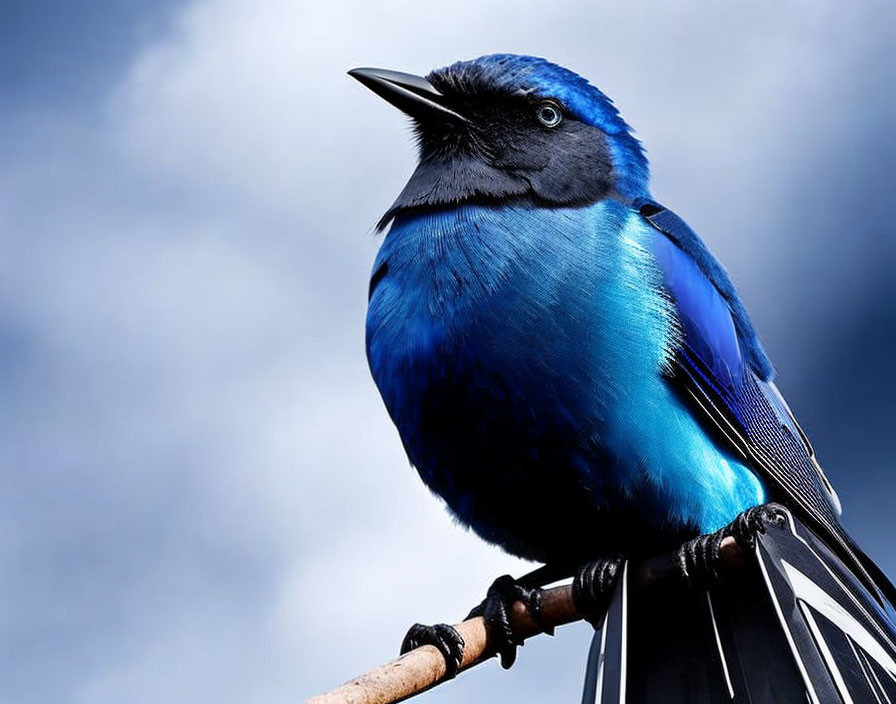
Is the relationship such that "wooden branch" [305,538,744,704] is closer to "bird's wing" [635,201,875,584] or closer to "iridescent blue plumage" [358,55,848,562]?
"iridescent blue plumage" [358,55,848,562]

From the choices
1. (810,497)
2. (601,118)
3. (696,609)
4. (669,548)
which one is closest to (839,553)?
(810,497)

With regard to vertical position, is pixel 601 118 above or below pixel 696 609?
above

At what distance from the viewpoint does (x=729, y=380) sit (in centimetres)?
421

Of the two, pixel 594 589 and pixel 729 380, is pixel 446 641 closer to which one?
pixel 594 589

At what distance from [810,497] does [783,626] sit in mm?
1452

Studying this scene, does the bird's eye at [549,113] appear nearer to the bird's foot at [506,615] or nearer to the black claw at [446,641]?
the bird's foot at [506,615]

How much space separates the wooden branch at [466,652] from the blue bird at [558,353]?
12 cm

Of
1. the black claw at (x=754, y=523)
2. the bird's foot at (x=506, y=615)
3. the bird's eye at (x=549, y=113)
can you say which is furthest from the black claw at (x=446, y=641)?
the bird's eye at (x=549, y=113)

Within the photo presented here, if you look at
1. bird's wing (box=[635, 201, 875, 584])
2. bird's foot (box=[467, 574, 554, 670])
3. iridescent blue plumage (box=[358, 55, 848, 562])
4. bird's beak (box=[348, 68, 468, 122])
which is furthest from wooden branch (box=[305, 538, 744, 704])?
bird's beak (box=[348, 68, 468, 122])

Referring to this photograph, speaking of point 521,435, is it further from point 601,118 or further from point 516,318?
point 601,118

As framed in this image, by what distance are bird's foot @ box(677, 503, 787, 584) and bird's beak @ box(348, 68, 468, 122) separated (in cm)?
194

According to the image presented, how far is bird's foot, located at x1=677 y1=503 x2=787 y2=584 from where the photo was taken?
3123 mm

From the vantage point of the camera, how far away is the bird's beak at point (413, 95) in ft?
14.6

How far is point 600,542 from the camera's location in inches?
152
